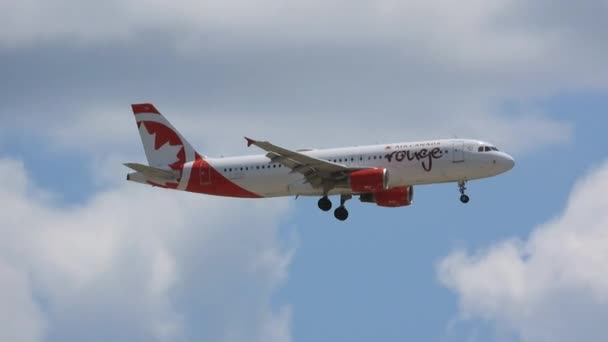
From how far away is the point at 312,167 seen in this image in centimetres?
9262

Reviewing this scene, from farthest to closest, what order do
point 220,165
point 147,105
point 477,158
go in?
1. point 147,105
2. point 220,165
3. point 477,158

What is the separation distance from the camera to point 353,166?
306ft

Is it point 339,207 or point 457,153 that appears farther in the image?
point 339,207

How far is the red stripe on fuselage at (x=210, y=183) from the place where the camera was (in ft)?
317

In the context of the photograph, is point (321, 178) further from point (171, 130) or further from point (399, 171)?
point (171, 130)

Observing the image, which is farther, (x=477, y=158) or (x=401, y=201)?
(x=401, y=201)

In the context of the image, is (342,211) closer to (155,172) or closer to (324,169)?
(324,169)

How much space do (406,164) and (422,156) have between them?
1.20 meters

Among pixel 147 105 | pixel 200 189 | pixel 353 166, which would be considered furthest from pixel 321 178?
pixel 147 105

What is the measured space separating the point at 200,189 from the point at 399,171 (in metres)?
14.8

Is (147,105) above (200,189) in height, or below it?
above

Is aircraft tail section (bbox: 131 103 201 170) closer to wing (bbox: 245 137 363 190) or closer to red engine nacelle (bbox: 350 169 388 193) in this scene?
wing (bbox: 245 137 363 190)

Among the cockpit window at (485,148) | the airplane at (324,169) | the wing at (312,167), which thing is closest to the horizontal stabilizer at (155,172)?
the airplane at (324,169)

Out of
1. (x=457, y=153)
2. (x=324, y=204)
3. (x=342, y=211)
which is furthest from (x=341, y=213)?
(x=457, y=153)
